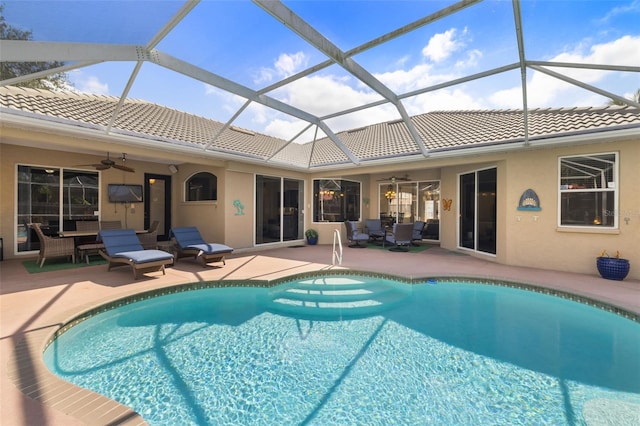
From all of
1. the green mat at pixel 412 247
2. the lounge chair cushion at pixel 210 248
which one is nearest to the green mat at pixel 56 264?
the lounge chair cushion at pixel 210 248

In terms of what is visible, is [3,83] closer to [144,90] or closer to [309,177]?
[144,90]

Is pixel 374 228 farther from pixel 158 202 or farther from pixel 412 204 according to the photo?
pixel 158 202

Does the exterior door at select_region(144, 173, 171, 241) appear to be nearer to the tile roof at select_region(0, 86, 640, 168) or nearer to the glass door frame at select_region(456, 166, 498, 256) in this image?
the tile roof at select_region(0, 86, 640, 168)

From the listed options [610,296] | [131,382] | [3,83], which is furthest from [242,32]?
[610,296]

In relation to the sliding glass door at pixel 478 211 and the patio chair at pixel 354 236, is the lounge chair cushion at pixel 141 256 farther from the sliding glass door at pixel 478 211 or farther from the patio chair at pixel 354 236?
the sliding glass door at pixel 478 211

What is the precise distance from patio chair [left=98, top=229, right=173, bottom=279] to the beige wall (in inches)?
117

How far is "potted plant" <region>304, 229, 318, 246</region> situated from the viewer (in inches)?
505

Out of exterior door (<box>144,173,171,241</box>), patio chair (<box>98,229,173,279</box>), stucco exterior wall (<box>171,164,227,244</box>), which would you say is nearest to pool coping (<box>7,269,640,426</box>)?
patio chair (<box>98,229,173,279</box>)

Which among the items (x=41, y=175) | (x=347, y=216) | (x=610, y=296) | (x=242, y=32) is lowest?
(x=610, y=296)

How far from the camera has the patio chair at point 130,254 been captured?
671cm

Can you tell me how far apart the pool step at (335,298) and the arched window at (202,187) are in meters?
5.58

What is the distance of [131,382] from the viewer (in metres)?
3.34

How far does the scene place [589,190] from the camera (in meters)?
7.55

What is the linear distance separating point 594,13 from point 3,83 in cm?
982
